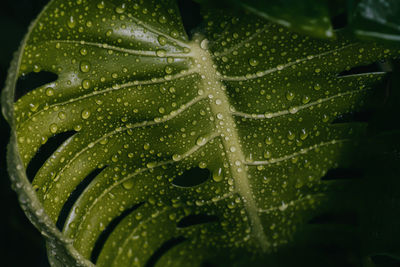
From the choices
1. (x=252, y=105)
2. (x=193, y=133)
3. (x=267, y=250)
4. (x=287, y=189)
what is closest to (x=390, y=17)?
(x=252, y=105)

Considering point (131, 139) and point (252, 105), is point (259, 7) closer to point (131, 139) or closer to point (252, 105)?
point (252, 105)

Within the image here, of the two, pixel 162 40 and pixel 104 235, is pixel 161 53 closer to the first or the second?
pixel 162 40

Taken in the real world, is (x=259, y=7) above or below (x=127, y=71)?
below

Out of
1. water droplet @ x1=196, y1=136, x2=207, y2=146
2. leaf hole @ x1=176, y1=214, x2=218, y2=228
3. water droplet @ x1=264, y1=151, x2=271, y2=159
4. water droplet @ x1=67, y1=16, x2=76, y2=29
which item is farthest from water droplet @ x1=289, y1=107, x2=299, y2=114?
water droplet @ x1=67, y1=16, x2=76, y2=29

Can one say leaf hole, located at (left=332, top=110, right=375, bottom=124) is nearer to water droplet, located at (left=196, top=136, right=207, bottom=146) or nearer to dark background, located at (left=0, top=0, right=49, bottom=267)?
water droplet, located at (left=196, top=136, right=207, bottom=146)

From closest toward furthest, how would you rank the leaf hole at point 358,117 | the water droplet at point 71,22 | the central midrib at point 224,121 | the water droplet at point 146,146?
the water droplet at point 71,22
the central midrib at point 224,121
the water droplet at point 146,146
the leaf hole at point 358,117

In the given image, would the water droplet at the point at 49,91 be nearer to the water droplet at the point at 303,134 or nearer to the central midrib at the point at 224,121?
the central midrib at the point at 224,121

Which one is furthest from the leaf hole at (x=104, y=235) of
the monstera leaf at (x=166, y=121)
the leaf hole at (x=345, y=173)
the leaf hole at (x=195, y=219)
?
the leaf hole at (x=345, y=173)

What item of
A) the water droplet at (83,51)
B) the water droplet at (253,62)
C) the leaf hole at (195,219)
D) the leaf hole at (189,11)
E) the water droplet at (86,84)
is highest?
the leaf hole at (189,11)
